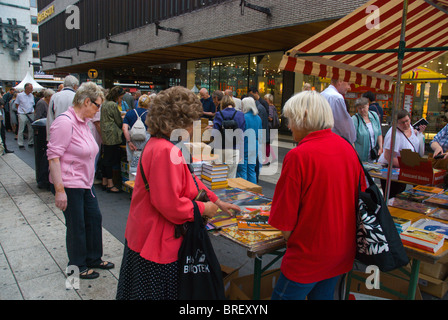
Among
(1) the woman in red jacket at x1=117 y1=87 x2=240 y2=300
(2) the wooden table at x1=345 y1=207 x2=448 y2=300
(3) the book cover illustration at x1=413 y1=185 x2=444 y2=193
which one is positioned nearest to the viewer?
(1) the woman in red jacket at x1=117 y1=87 x2=240 y2=300

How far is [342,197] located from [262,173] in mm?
6533

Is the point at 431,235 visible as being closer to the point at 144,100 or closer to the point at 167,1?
the point at 144,100

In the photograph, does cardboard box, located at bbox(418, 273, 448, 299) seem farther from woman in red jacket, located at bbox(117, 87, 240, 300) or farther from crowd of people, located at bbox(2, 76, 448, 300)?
woman in red jacket, located at bbox(117, 87, 240, 300)

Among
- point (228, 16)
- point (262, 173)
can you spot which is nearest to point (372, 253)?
point (262, 173)

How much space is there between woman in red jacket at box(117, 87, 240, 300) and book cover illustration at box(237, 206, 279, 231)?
1.96 ft

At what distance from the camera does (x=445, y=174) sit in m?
4.31

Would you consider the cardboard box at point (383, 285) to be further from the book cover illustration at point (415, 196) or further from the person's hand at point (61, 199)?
the person's hand at point (61, 199)

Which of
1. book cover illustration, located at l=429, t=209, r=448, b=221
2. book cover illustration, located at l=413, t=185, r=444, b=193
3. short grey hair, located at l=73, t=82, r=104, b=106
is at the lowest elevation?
book cover illustration, located at l=429, t=209, r=448, b=221

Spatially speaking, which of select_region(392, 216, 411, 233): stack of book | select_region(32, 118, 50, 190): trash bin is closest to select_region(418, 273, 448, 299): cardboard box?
select_region(392, 216, 411, 233): stack of book

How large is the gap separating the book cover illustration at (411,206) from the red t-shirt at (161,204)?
2346mm

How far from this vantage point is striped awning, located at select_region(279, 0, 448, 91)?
3.74 metres

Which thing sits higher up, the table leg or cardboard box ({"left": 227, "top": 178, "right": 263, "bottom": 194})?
cardboard box ({"left": 227, "top": 178, "right": 263, "bottom": 194})

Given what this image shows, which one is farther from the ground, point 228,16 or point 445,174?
point 228,16

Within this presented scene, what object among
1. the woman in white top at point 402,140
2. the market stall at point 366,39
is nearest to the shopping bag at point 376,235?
the market stall at point 366,39
